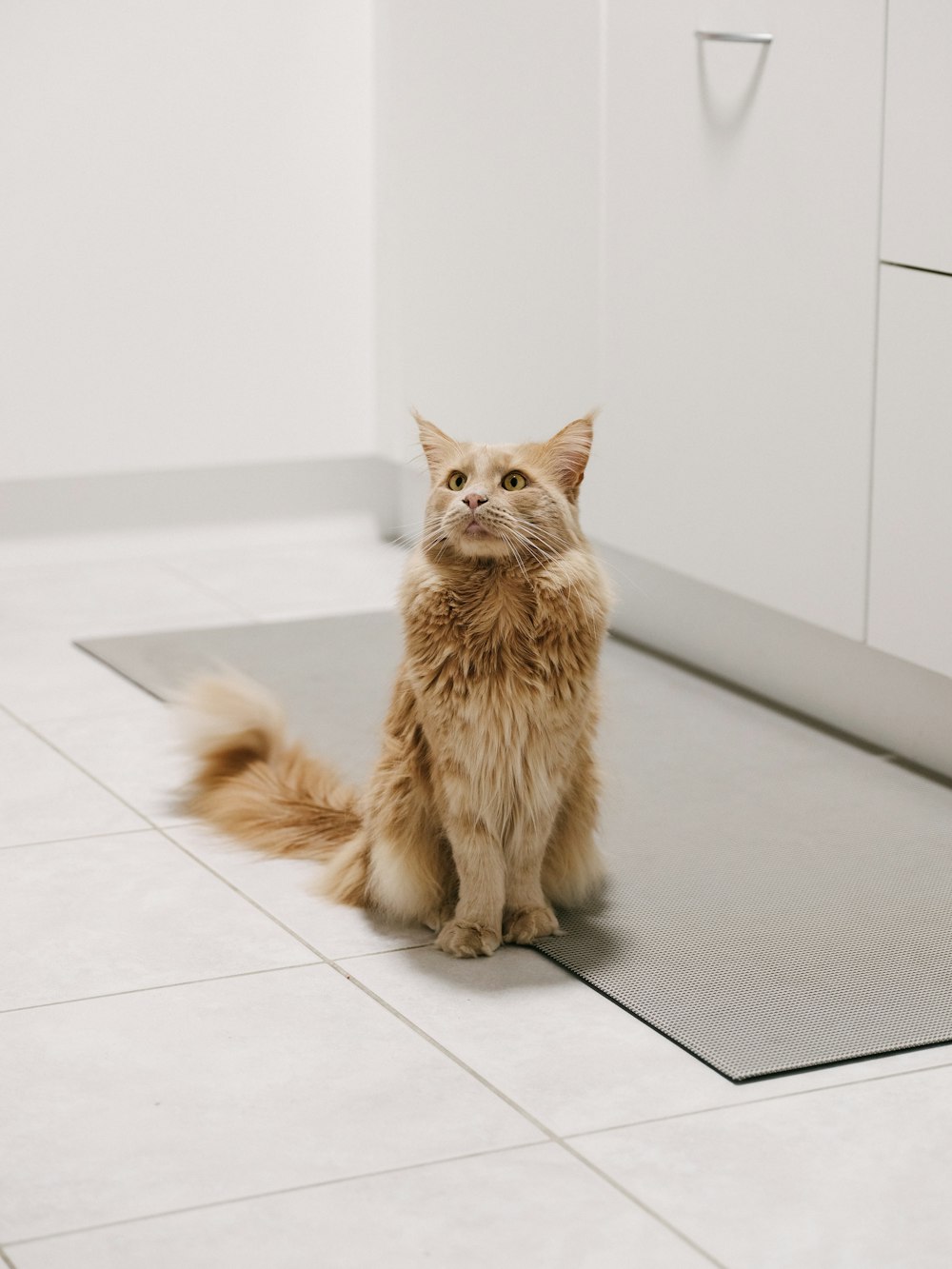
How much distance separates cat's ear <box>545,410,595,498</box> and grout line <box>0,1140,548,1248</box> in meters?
0.72

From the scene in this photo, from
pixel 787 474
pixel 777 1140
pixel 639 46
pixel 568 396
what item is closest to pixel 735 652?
pixel 787 474

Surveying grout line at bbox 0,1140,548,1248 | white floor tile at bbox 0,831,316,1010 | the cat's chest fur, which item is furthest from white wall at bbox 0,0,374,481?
grout line at bbox 0,1140,548,1248

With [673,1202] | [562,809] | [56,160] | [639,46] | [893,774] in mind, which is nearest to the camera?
[673,1202]

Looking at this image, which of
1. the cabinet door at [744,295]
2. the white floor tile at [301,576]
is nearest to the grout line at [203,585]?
the white floor tile at [301,576]

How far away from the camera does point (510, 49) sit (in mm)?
3373

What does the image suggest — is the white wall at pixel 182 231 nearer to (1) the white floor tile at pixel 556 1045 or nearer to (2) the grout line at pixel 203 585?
(2) the grout line at pixel 203 585

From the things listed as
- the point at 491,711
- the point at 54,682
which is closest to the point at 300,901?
the point at 491,711

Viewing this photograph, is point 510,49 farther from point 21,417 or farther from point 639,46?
point 21,417

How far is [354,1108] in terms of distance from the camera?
1.64 meters

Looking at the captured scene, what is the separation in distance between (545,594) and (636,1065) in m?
0.50

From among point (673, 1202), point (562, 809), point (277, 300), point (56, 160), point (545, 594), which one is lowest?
point (673, 1202)

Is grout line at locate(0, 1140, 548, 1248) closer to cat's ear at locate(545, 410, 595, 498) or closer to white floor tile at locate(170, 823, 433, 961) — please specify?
white floor tile at locate(170, 823, 433, 961)

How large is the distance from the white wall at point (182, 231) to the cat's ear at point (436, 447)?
2.05m

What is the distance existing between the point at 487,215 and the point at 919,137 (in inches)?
48.7
